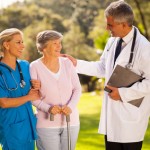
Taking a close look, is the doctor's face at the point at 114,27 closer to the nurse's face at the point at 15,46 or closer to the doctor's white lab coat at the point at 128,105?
the doctor's white lab coat at the point at 128,105

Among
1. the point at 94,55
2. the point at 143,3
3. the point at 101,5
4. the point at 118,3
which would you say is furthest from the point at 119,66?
the point at 94,55

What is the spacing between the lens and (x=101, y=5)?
24.7 metres

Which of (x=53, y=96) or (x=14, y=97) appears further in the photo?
(x=53, y=96)

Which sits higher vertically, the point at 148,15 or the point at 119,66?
the point at 119,66

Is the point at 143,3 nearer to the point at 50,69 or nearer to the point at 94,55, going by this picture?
the point at 94,55

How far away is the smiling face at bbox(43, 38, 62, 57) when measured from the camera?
362cm

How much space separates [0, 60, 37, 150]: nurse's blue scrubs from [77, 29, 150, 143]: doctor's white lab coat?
560 mm

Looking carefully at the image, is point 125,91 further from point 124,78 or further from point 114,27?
point 114,27

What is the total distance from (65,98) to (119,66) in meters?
0.50

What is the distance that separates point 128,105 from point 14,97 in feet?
2.77

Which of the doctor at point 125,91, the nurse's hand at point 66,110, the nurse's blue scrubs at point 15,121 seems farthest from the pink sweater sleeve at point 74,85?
the nurse's blue scrubs at point 15,121

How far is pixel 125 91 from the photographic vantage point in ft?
11.5

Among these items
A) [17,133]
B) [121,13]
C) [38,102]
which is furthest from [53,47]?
[17,133]

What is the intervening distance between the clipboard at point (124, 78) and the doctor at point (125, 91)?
0.11 ft
